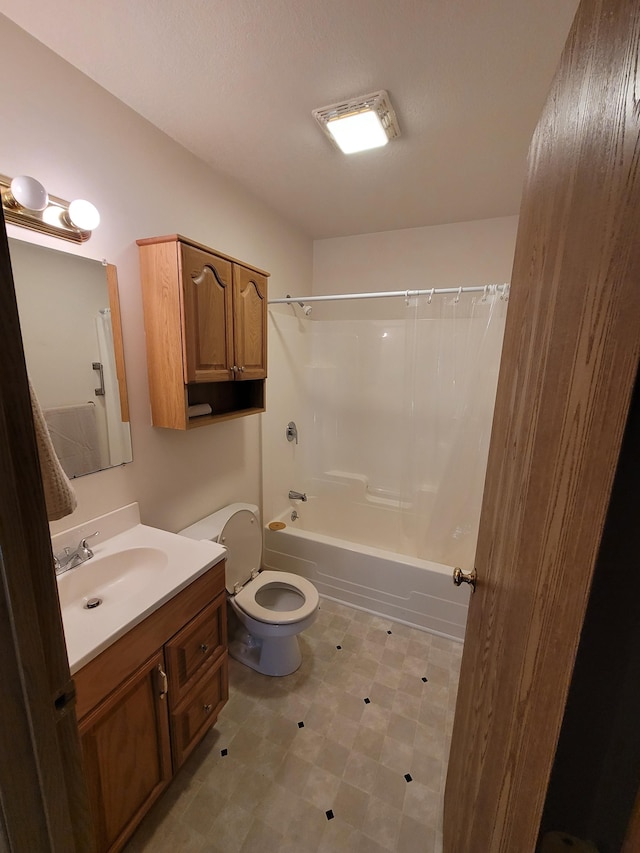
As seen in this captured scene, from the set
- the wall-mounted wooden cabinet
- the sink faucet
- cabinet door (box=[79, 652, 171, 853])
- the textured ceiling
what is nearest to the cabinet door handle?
cabinet door (box=[79, 652, 171, 853])

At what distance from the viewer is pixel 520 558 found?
57 centimetres

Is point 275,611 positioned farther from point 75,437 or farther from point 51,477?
point 51,477

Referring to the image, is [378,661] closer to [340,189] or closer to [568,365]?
[568,365]

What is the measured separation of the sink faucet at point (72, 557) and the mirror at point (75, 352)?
10.6 inches

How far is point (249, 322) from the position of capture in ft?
5.87

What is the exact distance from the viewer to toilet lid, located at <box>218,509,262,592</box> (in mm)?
1797

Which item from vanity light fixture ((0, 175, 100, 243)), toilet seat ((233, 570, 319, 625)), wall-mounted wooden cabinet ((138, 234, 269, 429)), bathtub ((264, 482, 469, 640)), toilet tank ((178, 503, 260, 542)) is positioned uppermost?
vanity light fixture ((0, 175, 100, 243))

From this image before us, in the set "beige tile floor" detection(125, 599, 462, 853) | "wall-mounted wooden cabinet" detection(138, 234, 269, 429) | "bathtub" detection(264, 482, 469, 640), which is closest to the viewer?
"beige tile floor" detection(125, 599, 462, 853)

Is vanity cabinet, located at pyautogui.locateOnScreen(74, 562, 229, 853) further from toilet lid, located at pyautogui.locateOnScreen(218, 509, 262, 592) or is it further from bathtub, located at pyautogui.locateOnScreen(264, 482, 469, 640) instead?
bathtub, located at pyautogui.locateOnScreen(264, 482, 469, 640)

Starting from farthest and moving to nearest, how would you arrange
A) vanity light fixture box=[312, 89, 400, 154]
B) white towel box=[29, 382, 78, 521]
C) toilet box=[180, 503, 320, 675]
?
toilet box=[180, 503, 320, 675] → vanity light fixture box=[312, 89, 400, 154] → white towel box=[29, 382, 78, 521]

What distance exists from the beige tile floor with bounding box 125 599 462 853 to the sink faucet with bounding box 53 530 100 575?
919 millimetres

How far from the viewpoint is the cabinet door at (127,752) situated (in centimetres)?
95

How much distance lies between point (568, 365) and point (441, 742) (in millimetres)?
1778

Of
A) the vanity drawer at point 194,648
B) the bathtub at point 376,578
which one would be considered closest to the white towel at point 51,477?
the vanity drawer at point 194,648
